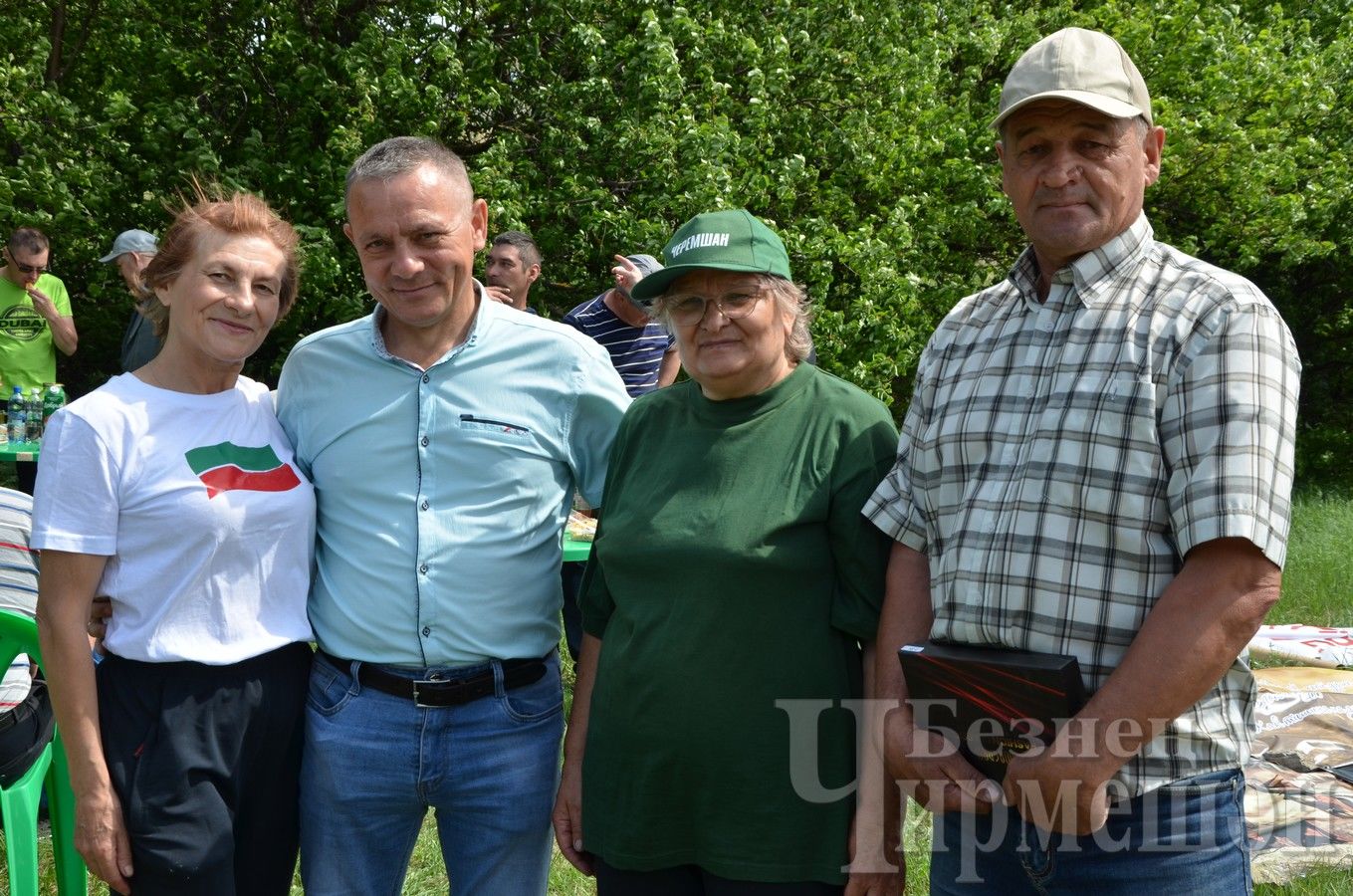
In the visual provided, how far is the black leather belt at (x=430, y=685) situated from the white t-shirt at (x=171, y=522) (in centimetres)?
19

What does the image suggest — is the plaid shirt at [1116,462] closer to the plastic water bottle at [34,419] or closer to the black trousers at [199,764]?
the black trousers at [199,764]

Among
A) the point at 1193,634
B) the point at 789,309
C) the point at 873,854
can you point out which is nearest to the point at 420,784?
the point at 873,854

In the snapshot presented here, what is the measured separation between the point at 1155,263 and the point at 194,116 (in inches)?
350

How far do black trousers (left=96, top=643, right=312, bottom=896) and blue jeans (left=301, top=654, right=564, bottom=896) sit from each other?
0.29 feet

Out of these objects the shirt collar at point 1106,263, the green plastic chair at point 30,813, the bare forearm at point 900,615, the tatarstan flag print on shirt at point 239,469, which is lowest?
the green plastic chair at point 30,813

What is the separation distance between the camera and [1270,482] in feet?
5.98

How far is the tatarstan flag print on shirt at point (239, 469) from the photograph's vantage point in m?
2.50

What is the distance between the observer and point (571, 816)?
254 centimetres

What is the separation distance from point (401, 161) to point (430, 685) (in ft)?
3.72

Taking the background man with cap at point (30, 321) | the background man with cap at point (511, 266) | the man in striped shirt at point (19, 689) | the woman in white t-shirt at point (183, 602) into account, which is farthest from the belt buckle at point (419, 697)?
the background man with cap at point (30, 321)

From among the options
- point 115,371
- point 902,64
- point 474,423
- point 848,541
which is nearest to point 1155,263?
point 848,541

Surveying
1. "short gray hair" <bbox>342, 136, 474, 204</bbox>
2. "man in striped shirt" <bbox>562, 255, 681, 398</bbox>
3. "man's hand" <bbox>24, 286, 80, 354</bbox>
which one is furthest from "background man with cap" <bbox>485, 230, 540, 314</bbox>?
"short gray hair" <bbox>342, 136, 474, 204</bbox>

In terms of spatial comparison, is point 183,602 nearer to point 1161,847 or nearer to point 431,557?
point 431,557

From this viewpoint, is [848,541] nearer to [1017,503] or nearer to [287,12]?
[1017,503]
